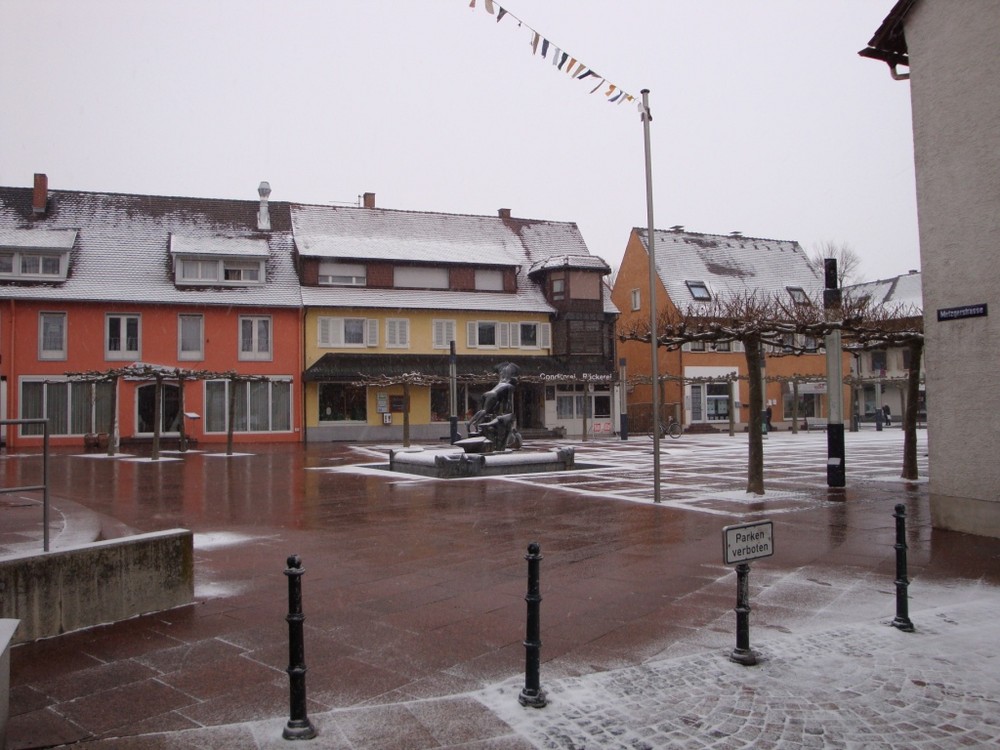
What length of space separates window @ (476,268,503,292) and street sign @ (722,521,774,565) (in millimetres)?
36415

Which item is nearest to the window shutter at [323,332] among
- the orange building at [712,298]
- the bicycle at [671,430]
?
the orange building at [712,298]

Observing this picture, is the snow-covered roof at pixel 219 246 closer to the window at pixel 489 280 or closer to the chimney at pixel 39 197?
the chimney at pixel 39 197

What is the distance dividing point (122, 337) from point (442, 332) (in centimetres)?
1408

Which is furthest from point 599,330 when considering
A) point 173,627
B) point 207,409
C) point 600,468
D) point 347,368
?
point 173,627

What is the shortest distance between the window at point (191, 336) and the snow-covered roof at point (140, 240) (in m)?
0.84

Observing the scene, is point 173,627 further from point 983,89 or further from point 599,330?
point 599,330

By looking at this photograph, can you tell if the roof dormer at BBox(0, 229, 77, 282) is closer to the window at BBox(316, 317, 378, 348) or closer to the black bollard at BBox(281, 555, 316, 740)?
the window at BBox(316, 317, 378, 348)

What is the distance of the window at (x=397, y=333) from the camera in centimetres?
3916

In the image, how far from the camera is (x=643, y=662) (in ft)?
18.7

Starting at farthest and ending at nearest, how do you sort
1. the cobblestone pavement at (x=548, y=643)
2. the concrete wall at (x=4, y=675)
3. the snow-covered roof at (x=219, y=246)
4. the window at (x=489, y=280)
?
the window at (x=489, y=280), the snow-covered roof at (x=219, y=246), the cobblestone pavement at (x=548, y=643), the concrete wall at (x=4, y=675)

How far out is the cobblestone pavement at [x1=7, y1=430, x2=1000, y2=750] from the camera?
461cm

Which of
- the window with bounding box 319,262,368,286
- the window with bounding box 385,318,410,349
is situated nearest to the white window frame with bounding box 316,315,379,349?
the window with bounding box 385,318,410,349

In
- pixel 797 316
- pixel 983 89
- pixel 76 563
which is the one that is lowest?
pixel 76 563

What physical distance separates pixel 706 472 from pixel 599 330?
22612 mm
